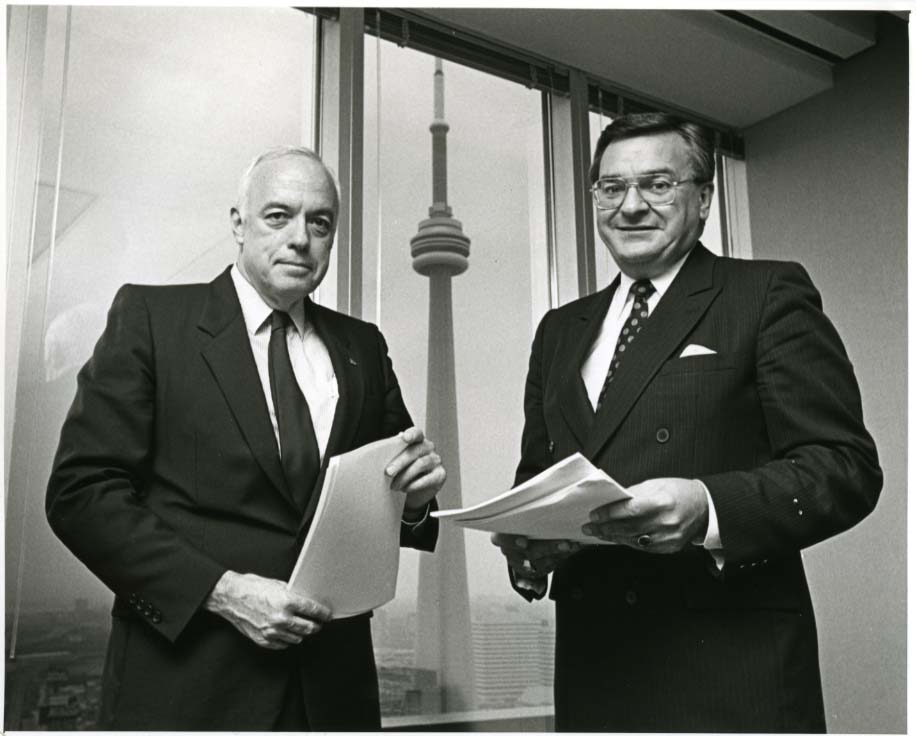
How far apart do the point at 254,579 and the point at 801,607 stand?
1070 mm

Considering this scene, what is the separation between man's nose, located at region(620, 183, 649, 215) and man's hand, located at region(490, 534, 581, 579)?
78 centimetres

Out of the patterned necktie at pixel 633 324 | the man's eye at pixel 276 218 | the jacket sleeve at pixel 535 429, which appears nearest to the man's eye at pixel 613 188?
the patterned necktie at pixel 633 324

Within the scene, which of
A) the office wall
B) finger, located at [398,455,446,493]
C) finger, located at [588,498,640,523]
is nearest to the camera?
finger, located at [588,498,640,523]

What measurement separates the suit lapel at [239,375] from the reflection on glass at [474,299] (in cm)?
91

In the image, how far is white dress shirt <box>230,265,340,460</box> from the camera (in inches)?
78.0

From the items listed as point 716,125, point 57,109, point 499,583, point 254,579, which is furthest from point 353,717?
point 716,125

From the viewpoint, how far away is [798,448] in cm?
184

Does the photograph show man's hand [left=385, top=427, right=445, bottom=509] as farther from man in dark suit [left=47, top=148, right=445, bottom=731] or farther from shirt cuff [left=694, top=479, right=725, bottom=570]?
shirt cuff [left=694, top=479, right=725, bottom=570]

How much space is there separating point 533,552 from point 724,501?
0.40 meters

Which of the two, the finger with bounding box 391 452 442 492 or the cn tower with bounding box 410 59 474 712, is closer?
the finger with bounding box 391 452 442 492

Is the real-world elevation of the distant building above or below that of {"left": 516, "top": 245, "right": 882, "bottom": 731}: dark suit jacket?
below

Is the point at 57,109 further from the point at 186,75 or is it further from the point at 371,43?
the point at 371,43

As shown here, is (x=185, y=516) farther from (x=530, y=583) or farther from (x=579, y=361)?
(x=579, y=361)

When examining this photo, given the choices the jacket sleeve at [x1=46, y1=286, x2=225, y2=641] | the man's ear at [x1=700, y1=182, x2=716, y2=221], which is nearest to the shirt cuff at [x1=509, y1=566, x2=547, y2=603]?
the jacket sleeve at [x1=46, y1=286, x2=225, y2=641]
